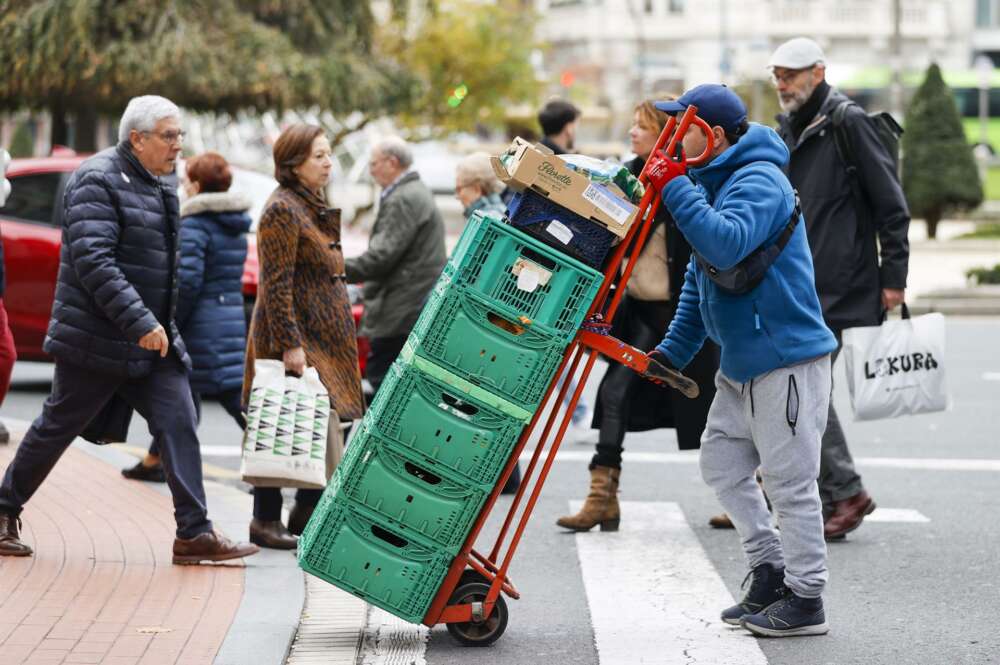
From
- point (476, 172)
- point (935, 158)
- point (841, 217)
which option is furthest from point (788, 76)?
point (935, 158)

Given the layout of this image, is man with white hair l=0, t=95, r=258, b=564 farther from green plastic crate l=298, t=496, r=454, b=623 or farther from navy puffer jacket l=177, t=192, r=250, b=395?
navy puffer jacket l=177, t=192, r=250, b=395

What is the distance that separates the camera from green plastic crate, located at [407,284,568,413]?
5.24 metres

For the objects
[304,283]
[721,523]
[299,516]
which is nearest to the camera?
[304,283]

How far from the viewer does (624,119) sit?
2345 inches

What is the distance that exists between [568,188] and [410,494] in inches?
43.2

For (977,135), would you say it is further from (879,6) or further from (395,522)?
(395,522)

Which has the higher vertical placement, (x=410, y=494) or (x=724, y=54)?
(x=410, y=494)

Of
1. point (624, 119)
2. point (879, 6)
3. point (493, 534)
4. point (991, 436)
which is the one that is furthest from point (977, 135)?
point (493, 534)

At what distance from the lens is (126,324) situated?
6.36 meters

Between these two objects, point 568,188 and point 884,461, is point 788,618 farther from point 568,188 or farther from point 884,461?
point 884,461

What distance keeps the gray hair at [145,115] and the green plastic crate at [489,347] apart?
1.85m

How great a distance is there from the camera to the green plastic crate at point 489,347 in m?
5.24

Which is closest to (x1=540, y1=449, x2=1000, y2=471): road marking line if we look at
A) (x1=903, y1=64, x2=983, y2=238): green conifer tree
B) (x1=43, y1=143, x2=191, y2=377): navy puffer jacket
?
(x1=43, y1=143, x2=191, y2=377): navy puffer jacket

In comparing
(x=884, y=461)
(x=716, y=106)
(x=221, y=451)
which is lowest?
(x=884, y=461)
